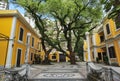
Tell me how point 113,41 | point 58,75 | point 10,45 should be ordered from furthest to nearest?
1. point 113,41
2. point 10,45
3. point 58,75

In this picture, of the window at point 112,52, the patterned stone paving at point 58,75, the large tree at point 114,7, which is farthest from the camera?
the window at point 112,52

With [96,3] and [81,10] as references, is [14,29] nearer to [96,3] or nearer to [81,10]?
[81,10]

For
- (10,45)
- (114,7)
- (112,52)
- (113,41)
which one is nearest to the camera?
(114,7)

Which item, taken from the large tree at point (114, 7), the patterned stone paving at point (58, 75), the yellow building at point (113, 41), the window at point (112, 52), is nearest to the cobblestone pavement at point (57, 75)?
the patterned stone paving at point (58, 75)

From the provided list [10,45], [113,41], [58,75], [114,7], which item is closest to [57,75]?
[58,75]

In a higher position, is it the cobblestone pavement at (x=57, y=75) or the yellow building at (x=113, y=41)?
the yellow building at (x=113, y=41)

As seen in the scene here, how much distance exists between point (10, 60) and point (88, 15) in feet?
37.7

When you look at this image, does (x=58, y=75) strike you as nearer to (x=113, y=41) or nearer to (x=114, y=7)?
(x=114, y=7)

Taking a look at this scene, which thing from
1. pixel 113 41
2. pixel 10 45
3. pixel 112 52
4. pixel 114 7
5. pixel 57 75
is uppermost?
pixel 113 41

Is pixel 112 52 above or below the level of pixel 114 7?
below

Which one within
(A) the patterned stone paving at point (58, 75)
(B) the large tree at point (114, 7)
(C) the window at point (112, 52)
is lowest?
(A) the patterned stone paving at point (58, 75)

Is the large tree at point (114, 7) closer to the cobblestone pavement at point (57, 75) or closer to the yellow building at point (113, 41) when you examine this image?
the cobblestone pavement at point (57, 75)

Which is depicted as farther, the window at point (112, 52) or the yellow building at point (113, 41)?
the window at point (112, 52)

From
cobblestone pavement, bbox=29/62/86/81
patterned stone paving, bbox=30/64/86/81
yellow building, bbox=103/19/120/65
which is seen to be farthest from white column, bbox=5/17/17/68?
yellow building, bbox=103/19/120/65
